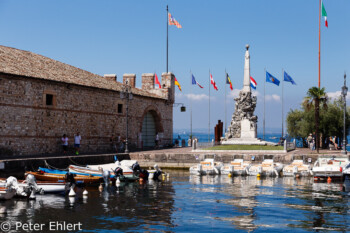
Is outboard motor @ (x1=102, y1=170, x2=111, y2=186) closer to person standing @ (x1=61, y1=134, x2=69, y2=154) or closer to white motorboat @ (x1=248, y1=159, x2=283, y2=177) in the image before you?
person standing @ (x1=61, y1=134, x2=69, y2=154)

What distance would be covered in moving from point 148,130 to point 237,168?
16509mm

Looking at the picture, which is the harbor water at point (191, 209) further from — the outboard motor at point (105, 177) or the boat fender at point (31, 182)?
the outboard motor at point (105, 177)

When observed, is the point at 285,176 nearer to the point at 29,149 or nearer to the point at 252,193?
the point at 252,193

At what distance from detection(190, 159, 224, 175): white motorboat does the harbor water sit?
4.72 m

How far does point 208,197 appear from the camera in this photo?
19203 millimetres

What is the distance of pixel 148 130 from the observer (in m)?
42.7

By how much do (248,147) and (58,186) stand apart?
1850 cm

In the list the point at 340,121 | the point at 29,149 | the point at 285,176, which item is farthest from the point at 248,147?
the point at 29,149

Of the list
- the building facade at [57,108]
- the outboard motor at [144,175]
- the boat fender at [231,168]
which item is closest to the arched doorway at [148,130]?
the building facade at [57,108]

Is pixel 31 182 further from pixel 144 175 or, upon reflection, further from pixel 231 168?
pixel 231 168

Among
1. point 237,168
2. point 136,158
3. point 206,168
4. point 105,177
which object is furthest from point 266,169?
point 105,177

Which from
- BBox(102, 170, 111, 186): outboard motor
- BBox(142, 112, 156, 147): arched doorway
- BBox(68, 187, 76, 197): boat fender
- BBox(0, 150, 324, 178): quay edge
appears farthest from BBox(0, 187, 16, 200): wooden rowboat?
BBox(142, 112, 156, 147): arched doorway

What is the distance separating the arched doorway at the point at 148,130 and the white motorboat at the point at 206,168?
566 inches

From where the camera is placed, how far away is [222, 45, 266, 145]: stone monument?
3697 centimetres
